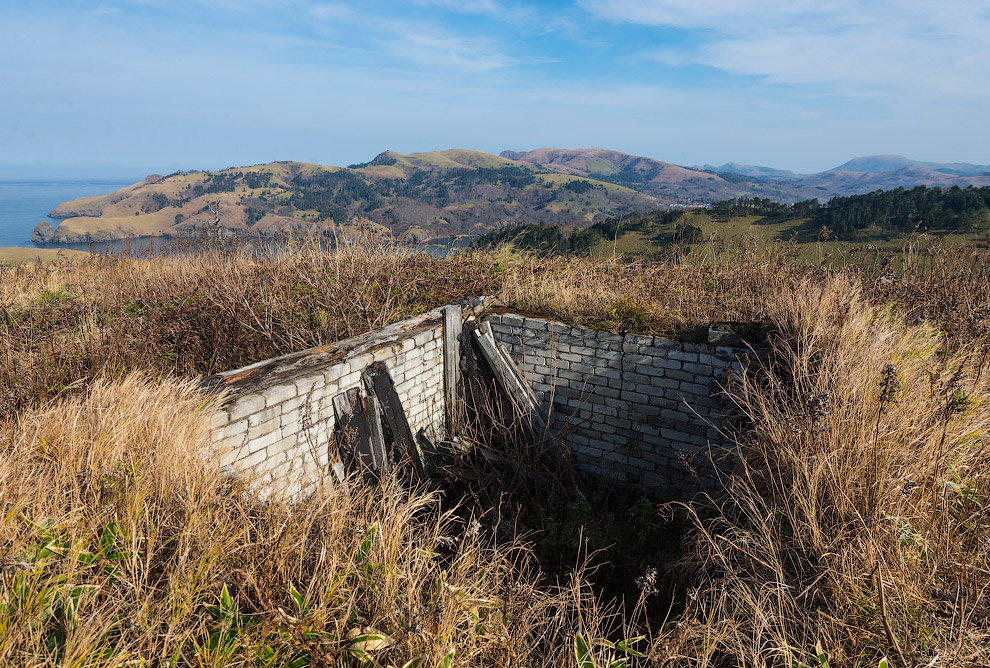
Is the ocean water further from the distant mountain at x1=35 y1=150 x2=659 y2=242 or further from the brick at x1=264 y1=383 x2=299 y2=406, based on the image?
the brick at x1=264 y1=383 x2=299 y2=406

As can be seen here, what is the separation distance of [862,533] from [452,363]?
440cm

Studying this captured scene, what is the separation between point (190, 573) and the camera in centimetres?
200

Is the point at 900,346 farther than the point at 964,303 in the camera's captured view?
No

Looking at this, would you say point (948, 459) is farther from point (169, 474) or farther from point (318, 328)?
point (318, 328)

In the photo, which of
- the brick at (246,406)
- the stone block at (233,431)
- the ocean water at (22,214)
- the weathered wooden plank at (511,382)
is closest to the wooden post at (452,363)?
the weathered wooden plank at (511,382)


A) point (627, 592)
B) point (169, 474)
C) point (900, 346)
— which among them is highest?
point (900, 346)

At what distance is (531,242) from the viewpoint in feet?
32.2

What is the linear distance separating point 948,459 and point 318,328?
5612mm

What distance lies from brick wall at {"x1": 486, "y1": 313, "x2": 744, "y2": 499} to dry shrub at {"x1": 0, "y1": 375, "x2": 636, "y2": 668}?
2731 millimetres

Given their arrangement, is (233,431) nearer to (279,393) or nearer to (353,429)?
(279,393)

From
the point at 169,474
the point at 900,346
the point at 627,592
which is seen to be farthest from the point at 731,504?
the point at 169,474

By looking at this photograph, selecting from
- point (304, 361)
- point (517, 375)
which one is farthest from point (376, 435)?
point (517, 375)

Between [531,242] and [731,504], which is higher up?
[531,242]

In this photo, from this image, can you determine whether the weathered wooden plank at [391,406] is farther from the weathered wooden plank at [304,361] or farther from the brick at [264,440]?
the brick at [264,440]
